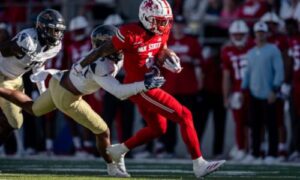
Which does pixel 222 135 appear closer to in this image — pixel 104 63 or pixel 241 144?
pixel 241 144

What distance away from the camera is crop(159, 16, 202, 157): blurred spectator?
570 inches

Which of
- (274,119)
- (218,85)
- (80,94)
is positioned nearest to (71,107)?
(80,94)

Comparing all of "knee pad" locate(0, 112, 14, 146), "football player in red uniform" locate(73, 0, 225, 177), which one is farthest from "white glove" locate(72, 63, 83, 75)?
"knee pad" locate(0, 112, 14, 146)

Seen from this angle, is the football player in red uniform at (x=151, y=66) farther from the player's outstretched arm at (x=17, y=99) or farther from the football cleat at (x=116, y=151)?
the player's outstretched arm at (x=17, y=99)

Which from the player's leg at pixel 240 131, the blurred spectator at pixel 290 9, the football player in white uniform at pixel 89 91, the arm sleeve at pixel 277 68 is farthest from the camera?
the player's leg at pixel 240 131

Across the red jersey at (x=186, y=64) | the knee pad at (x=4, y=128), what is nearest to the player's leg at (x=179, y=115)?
the knee pad at (x=4, y=128)

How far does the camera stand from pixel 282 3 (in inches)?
599

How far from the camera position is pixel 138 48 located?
409 inches

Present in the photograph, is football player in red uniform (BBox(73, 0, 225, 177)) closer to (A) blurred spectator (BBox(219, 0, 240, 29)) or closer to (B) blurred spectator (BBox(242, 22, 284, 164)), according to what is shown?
(B) blurred spectator (BBox(242, 22, 284, 164))

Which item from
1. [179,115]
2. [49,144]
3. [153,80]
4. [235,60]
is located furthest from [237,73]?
[153,80]

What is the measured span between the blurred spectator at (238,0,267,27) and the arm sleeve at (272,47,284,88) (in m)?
1.40

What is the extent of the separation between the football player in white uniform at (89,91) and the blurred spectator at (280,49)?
→ 3.61 metres

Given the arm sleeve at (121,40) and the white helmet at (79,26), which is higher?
the arm sleeve at (121,40)

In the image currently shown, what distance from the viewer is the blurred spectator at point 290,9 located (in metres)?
14.1
